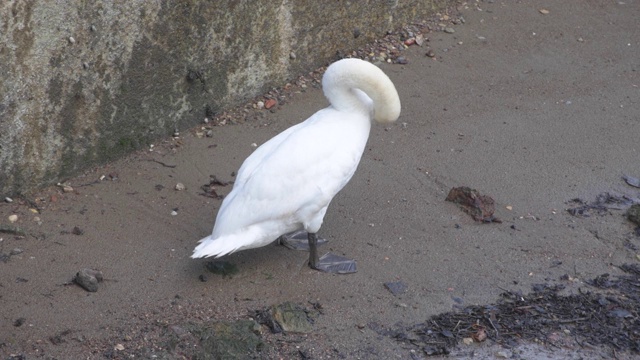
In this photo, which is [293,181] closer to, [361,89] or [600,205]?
[361,89]

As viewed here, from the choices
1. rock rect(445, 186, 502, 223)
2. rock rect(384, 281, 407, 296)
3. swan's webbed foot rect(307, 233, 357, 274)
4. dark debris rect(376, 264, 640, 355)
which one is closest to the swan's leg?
swan's webbed foot rect(307, 233, 357, 274)

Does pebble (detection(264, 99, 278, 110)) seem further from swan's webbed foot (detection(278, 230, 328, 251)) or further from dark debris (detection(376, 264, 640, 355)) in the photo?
dark debris (detection(376, 264, 640, 355))

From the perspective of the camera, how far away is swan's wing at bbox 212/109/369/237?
16.4ft

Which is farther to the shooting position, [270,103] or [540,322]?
[270,103]

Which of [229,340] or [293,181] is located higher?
[293,181]

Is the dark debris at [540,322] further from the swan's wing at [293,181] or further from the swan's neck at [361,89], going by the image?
the swan's neck at [361,89]

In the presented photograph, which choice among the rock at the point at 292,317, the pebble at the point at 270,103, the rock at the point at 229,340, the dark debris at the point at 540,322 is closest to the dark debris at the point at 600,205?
the dark debris at the point at 540,322

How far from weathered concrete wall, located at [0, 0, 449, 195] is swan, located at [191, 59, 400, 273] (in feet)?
4.12

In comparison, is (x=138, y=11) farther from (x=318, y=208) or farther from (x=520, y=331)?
(x=520, y=331)

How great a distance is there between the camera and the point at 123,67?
19.6 ft

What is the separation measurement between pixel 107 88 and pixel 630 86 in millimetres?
4146

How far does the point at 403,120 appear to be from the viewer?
271 inches

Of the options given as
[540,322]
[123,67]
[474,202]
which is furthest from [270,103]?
[540,322]

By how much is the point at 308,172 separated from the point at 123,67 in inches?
65.3
